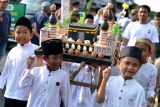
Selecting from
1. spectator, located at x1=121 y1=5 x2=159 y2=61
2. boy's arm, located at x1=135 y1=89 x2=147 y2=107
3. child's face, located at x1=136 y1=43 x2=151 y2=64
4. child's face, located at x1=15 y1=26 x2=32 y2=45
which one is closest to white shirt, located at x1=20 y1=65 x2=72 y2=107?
child's face, located at x1=15 y1=26 x2=32 y2=45

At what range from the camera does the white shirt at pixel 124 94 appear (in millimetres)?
4238

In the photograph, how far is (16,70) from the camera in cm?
504

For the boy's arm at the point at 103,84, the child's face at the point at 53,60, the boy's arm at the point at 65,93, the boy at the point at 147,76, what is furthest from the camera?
the boy at the point at 147,76

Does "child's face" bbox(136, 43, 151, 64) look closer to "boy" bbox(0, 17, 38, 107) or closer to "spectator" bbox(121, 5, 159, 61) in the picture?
"boy" bbox(0, 17, 38, 107)

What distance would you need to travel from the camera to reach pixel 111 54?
16.8ft

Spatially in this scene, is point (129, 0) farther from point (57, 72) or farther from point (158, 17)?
point (57, 72)

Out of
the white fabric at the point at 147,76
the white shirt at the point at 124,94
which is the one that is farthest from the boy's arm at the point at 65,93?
the white fabric at the point at 147,76

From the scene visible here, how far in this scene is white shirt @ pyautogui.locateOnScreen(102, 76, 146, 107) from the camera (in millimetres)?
4238

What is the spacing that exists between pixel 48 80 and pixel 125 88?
0.83 m

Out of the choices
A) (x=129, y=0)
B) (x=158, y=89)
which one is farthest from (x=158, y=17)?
(x=129, y=0)

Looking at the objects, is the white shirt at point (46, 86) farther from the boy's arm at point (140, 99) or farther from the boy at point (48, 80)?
the boy's arm at point (140, 99)

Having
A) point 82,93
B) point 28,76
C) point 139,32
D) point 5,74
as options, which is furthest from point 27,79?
point 139,32

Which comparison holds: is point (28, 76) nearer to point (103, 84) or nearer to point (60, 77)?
point (60, 77)

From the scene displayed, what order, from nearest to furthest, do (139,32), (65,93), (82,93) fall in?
1. (65,93)
2. (82,93)
3. (139,32)
